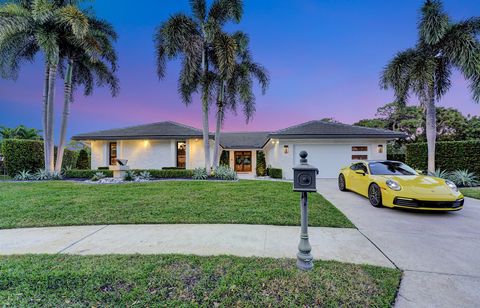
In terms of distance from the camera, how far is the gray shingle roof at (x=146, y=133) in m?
14.1

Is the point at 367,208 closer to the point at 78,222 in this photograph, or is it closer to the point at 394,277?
the point at 394,277

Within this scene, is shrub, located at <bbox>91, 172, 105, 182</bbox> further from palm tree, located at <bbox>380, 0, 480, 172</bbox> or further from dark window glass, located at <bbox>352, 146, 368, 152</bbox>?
palm tree, located at <bbox>380, 0, 480, 172</bbox>

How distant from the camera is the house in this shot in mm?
12852

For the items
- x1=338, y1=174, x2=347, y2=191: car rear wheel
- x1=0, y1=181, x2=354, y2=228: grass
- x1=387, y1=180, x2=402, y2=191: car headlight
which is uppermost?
x1=387, y1=180, x2=402, y2=191: car headlight

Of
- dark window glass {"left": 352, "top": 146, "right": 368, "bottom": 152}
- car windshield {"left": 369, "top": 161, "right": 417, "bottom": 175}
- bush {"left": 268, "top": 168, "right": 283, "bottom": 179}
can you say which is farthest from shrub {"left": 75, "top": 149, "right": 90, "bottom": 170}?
dark window glass {"left": 352, "top": 146, "right": 368, "bottom": 152}

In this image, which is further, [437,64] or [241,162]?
[241,162]

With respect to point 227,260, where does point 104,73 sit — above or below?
above

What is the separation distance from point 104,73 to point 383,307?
1638 centimetres

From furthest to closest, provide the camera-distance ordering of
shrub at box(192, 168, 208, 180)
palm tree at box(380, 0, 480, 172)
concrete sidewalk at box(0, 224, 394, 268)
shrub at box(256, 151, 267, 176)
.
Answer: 1. shrub at box(256, 151, 267, 176)
2. shrub at box(192, 168, 208, 180)
3. palm tree at box(380, 0, 480, 172)
4. concrete sidewalk at box(0, 224, 394, 268)

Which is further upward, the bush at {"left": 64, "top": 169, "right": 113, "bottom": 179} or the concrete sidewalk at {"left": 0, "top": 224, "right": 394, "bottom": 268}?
the bush at {"left": 64, "top": 169, "right": 113, "bottom": 179}

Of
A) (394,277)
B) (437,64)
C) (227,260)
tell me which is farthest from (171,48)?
(437,64)

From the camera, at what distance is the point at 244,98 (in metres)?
11.0

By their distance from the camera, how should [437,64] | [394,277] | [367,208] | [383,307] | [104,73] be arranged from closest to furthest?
[383,307]
[394,277]
[367,208]
[437,64]
[104,73]

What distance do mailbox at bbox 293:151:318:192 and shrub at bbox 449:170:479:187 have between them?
10755 mm
